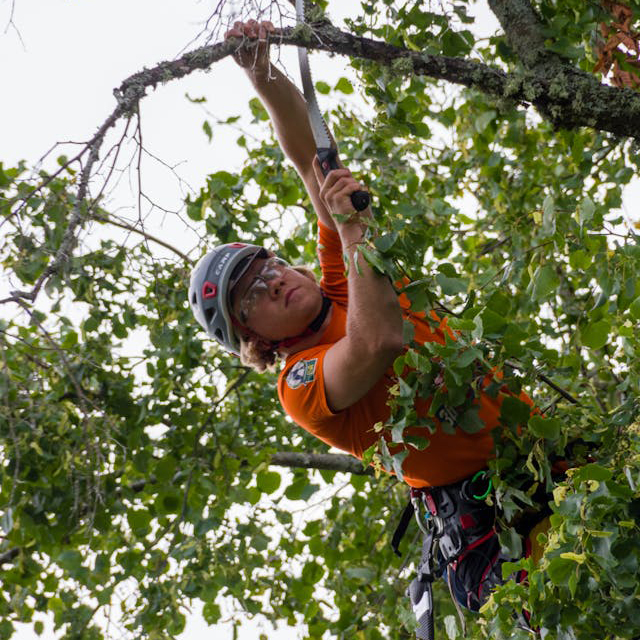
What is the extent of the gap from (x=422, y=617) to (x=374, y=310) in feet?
3.48

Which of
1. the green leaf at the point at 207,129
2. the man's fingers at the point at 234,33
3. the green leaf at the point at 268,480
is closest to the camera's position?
the man's fingers at the point at 234,33

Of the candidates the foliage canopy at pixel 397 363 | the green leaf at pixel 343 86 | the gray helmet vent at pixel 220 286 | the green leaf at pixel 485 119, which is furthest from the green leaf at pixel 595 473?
the green leaf at pixel 343 86

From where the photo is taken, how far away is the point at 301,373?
2580mm

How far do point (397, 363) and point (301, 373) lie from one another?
60cm

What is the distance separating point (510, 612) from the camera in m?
1.91

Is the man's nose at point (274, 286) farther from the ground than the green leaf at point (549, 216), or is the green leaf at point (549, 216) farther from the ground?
the man's nose at point (274, 286)

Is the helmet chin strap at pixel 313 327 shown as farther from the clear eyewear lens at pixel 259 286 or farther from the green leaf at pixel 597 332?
the green leaf at pixel 597 332

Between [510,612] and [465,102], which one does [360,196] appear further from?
[465,102]

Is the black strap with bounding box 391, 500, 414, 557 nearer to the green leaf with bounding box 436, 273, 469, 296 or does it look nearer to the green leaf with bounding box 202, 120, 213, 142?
the green leaf with bounding box 436, 273, 469, 296

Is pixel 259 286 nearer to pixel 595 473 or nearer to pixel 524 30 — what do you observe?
pixel 524 30

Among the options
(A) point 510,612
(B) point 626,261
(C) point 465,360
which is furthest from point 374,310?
(A) point 510,612

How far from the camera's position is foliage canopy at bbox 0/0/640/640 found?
Result: 208 cm

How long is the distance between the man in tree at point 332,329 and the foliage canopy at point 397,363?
159 millimetres

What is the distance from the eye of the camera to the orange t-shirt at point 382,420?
246cm
